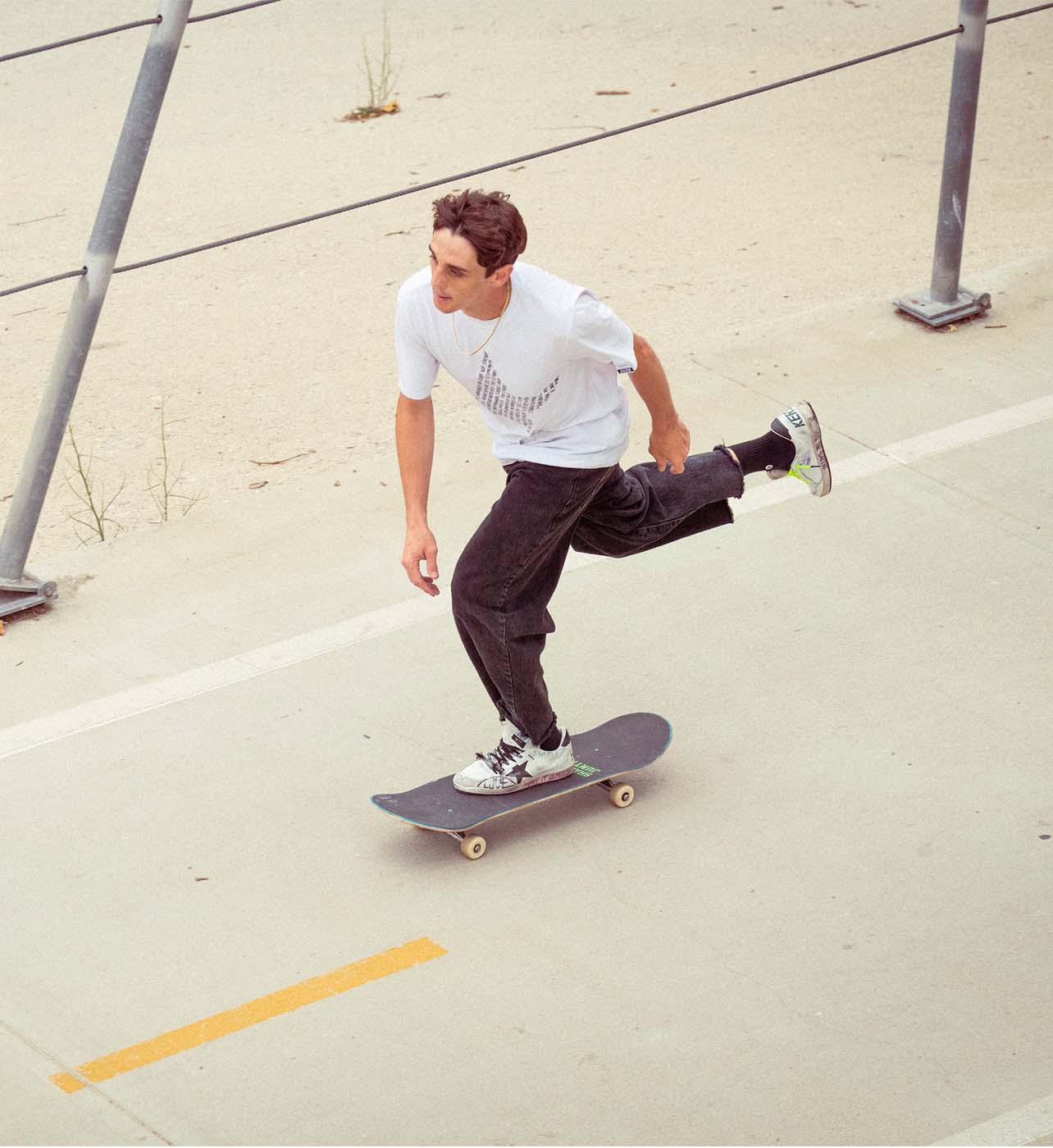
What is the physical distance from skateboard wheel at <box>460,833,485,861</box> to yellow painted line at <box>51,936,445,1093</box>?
318 millimetres

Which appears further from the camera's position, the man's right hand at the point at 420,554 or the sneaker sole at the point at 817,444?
the sneaker sole at the point at 817,444

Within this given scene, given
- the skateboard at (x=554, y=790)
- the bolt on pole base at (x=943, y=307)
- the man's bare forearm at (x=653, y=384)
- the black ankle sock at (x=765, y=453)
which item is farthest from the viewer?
the bolt on pole base at (x=943, y=307)

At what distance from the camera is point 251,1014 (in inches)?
153

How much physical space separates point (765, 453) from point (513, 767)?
3.84ft

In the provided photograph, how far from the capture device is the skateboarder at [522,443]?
396 cm

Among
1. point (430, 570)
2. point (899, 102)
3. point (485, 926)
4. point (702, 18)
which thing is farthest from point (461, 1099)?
point (702, 18)

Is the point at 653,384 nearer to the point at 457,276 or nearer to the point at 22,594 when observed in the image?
the point at 457,276

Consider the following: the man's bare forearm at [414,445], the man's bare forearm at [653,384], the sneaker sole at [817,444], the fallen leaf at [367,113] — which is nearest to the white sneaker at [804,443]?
A: the sneaker sole at [817,444]

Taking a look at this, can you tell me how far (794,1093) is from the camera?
3.58m

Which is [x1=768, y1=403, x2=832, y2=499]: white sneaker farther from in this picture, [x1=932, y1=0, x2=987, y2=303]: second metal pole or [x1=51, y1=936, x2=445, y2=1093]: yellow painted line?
[x1=932, y1=0, x2=987, y2=303]: second metal pole

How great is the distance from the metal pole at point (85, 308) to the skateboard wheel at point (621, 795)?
6.59ft

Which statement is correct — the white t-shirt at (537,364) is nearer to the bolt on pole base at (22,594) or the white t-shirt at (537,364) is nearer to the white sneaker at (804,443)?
the white sneaker at (804,443)

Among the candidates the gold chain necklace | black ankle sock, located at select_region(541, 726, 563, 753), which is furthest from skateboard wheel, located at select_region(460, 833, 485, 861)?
the gold chain necklace

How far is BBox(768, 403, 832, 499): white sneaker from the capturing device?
4.99 metres
